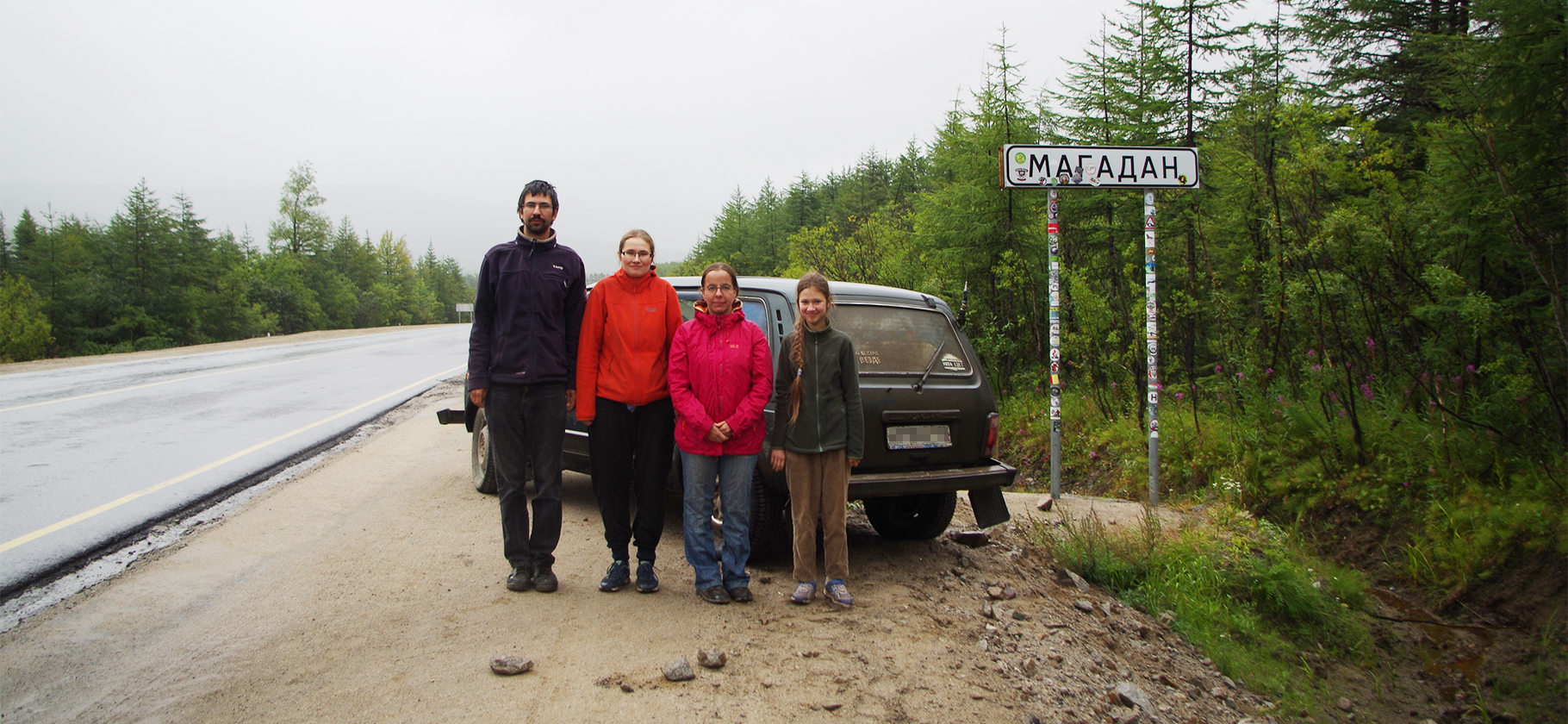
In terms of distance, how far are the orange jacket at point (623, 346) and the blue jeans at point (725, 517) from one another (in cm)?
46

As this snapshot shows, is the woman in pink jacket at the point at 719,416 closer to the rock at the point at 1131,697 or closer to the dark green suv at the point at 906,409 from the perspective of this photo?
the dark green suv at the point at 906,409

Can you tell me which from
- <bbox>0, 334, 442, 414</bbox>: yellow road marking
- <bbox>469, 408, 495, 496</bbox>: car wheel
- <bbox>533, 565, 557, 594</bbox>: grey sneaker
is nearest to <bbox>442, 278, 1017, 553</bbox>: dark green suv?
<bbox>533, 565, 557, 594</bbox>: grey sneaker

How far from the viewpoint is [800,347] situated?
448cm

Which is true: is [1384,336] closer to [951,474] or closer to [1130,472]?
[1130,472]

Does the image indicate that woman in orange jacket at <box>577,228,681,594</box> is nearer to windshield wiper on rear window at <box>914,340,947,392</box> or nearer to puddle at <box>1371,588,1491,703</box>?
windshield wiper on rear window at <box>914,340,947,392</box>

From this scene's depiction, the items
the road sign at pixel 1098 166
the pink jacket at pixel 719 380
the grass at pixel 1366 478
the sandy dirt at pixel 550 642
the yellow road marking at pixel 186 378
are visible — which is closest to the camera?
the sandy dirt at pixel 550 642

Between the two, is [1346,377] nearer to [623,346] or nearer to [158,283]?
[623,346]

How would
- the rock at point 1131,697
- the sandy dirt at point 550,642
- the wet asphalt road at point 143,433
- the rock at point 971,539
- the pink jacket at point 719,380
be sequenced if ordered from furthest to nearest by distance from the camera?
the wet asphalt road at point 143,433 → the rock at point 971,539 → the pink jacket at point 719,380 → the rock at point 1131,697 → the sandy dirt at point 550,642

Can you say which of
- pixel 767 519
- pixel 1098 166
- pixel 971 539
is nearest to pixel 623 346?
pixel 767 519

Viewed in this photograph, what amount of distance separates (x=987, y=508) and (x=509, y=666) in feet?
9.80

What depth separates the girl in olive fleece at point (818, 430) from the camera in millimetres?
4445

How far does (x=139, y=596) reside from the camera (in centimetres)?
450

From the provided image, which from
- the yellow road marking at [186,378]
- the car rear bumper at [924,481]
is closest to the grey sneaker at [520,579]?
the car rear bumper at [924,481]

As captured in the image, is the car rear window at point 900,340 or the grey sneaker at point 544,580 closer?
the grey sneaker at point 544,580
